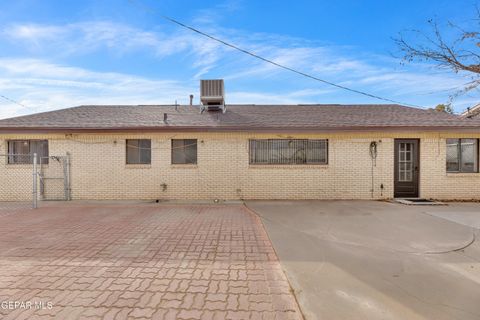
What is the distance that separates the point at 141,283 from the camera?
3305 millimetres

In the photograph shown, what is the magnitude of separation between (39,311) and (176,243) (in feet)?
7.72

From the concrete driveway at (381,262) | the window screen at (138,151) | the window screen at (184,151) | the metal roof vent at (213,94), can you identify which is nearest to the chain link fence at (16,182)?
the window screen at (138,151)

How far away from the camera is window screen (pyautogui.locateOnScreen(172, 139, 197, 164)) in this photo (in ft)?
32.4

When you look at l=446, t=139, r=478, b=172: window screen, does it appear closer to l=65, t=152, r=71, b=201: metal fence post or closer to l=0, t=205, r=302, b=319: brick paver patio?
l=0, t=205, r=302, b=319: brick paver patio

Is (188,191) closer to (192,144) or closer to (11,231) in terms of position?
(192,144)

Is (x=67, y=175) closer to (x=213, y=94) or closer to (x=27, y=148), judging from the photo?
(x=27, y=148)

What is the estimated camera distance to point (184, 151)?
9914mm

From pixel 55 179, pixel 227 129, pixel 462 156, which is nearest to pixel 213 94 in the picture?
pixel 227 129

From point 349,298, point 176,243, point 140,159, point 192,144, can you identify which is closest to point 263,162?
point 192,144

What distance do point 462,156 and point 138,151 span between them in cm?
1299

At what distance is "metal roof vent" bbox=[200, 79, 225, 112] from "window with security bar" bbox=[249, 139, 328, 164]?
11.6 ft

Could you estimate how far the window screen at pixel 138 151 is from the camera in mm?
9883

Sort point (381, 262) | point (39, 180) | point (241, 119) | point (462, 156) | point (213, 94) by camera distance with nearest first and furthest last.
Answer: point (381, 262)
point (39, 180)
point (462, 156)
point (241, 119)
point (213, 94)

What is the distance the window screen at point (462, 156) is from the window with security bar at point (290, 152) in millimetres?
4946
